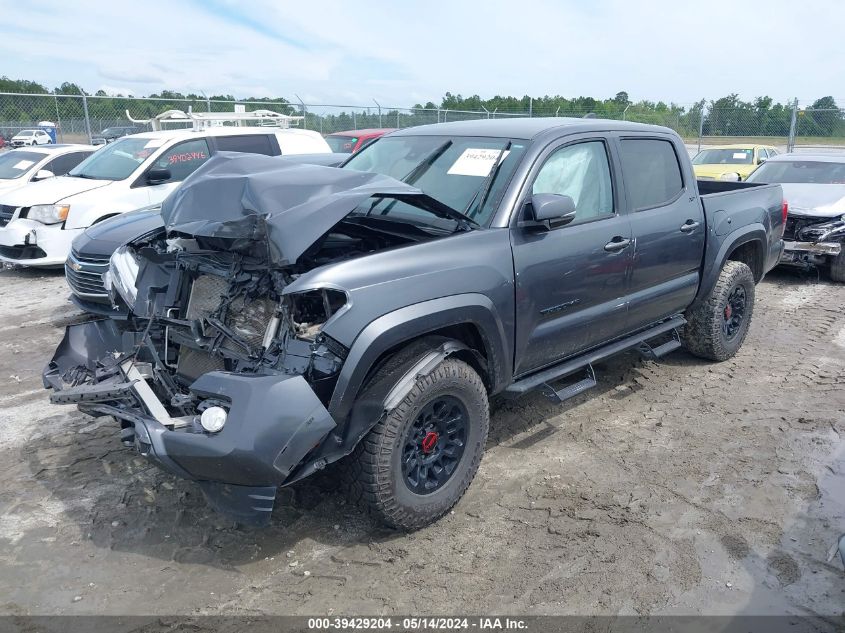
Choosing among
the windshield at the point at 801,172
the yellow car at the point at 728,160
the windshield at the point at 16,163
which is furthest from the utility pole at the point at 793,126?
the windshield at the point at 16,163

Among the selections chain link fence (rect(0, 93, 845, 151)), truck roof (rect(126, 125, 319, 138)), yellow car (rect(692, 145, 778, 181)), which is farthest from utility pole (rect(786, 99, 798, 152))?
truck roof (rect(126, 125, 319, 138))

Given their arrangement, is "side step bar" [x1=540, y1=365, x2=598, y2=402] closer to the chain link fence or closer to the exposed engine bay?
the exposed engine bay

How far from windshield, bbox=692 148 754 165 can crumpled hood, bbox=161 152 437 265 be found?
13.3 meters

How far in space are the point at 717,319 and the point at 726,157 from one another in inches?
436

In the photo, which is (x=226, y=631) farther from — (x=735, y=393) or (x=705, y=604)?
(x=735, y=393)

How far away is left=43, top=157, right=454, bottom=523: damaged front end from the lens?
2.80 metres

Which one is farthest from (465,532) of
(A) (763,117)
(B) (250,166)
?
(A) (763,117)

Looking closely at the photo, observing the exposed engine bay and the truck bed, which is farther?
the exposed engine bay

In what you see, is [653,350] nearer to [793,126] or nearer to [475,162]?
[475,162]

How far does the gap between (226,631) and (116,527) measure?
41.2 inches

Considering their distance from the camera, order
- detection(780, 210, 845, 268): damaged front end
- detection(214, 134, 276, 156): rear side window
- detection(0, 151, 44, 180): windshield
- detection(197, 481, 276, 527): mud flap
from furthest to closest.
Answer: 1. detection(0, 151, 44, 180): windshield
2. detection(214, 134, 276, 156): rear side window
3. detection(780, 210, 845, 268): damaged front end
4. detection(197, 481, 276, 527): mud flap

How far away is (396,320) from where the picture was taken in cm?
310

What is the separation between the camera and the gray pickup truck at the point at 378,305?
2.95 m

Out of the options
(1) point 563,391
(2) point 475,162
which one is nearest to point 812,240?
(1) point 563,391
